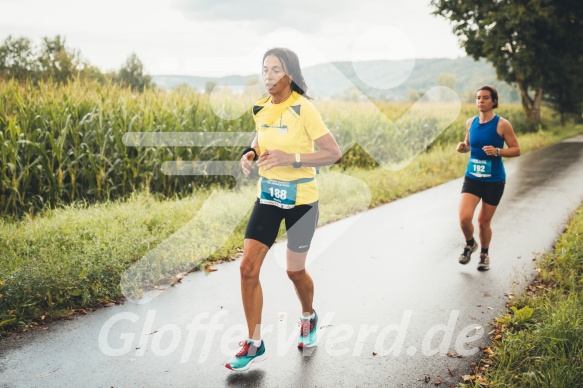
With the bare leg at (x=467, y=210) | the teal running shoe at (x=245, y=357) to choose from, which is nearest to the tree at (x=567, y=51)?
the bare leg at (x=467, y=210)

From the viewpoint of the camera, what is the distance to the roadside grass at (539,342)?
10.6 feet

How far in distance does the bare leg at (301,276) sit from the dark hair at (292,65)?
1194mm

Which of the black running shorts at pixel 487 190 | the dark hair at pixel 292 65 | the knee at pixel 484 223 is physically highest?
the dark hair at pixel 292 65

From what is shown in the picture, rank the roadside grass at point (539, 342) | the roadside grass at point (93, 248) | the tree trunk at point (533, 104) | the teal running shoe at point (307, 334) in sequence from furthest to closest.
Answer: the tree trunk at point (533, 104) < the roadside grass at point (93, 248) < the teal running shoe at point (307, 334) < the roadside grass at point (539, 342)

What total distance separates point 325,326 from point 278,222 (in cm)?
127

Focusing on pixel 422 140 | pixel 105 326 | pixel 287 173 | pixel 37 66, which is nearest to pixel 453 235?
pixel 287 173

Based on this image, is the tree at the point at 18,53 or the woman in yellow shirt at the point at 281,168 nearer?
the woman in yellow shirt at the point at 281,168

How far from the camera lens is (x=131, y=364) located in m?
3.61

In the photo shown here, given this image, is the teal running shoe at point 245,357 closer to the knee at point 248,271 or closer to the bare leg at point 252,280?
the bare leg at point 252,280

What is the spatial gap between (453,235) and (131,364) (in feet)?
17.0

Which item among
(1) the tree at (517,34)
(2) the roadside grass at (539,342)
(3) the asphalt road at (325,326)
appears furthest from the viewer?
(1) the tree at (517,34)

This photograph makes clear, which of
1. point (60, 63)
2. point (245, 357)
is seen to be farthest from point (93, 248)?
point (60, 63)

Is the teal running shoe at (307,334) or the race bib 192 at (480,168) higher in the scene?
the race bib 192 at (480,168)

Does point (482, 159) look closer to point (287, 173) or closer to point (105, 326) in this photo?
point (287, 173)
